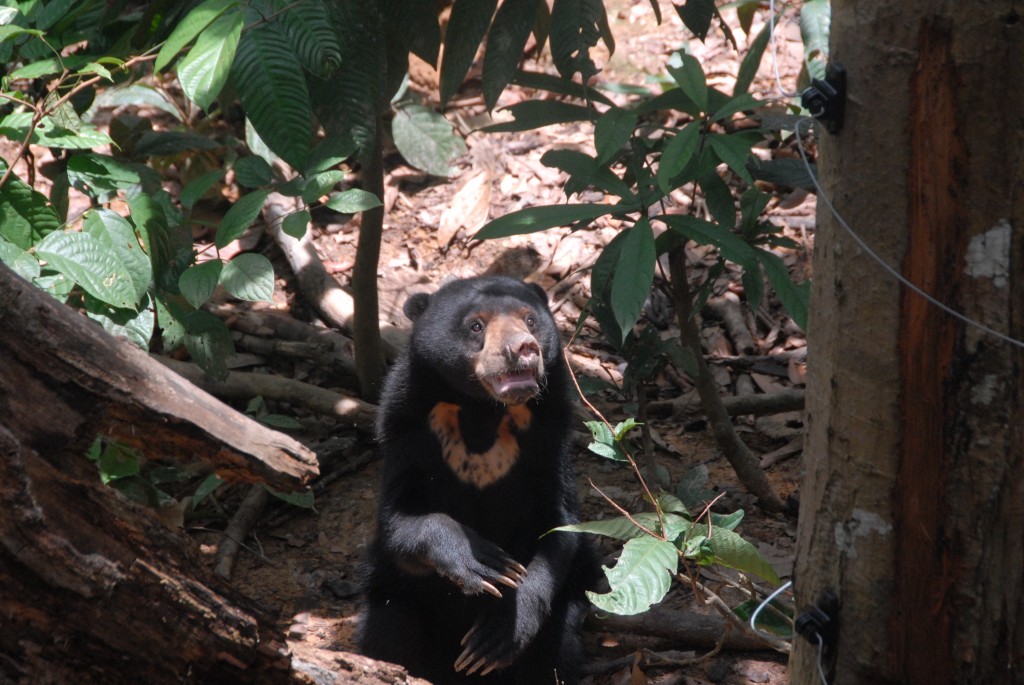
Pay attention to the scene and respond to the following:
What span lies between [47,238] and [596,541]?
2.55m

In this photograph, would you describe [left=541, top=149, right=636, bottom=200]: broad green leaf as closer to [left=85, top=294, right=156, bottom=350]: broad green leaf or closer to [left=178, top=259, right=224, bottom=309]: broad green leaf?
[left=178, top=259, right=224, bottom=309]: broad green leaf

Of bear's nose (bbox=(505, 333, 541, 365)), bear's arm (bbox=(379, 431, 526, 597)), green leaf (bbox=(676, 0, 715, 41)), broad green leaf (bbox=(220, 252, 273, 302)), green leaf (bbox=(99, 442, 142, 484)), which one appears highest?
green leaf (bbox=(676, 0, 715, 41))

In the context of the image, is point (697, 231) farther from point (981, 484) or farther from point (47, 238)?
point (47, 238)

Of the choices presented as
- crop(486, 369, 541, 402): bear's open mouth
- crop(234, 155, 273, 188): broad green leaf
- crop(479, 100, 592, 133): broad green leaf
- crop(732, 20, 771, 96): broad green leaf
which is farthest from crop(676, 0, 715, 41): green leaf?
crop(234, 155, 273, 188): broad green leaf

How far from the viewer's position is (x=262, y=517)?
202 inches

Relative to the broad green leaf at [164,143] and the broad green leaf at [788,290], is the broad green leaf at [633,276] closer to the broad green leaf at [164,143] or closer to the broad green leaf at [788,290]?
the broad green leaf at [788,290]

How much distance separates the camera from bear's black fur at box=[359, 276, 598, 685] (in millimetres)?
3920

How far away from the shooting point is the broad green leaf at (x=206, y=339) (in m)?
4.27

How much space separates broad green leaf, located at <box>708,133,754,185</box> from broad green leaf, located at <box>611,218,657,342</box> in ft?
1.15

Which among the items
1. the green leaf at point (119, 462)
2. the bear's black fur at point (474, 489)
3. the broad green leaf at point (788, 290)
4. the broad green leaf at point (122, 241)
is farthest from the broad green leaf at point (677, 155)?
the green leaf at point (119, 462)

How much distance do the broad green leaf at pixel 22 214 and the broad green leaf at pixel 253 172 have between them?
→ 0.65m

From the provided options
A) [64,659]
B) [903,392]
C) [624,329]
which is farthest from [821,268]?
[64,659]

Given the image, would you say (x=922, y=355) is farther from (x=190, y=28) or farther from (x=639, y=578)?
(x=190, y=28)

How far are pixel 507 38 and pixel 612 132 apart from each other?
25.0 inches
